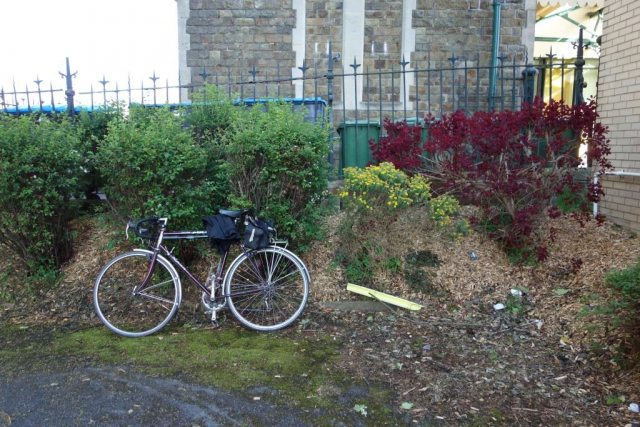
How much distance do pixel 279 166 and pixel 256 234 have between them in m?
0.68

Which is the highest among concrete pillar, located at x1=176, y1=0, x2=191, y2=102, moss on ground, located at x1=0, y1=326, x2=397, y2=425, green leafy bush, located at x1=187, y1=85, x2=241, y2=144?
concrete pillar, located at x1=176, y1=0, x2=191, y2=102

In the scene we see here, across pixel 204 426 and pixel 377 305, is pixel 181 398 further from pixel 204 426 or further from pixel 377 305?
pixel 377 305

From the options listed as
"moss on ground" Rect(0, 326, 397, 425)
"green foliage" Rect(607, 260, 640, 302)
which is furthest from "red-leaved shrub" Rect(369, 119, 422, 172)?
"green foliage" Rect(607, 260, 640, 302)

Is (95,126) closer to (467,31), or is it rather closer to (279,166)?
(279,166)

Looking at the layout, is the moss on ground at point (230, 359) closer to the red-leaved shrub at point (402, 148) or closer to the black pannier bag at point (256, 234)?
the black pannier bag at point (256, 234)

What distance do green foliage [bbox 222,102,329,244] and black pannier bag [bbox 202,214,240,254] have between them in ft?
1.03

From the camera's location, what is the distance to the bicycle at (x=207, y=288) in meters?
4.34

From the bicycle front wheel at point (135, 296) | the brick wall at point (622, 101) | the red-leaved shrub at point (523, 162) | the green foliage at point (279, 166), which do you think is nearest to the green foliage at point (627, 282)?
the red-leaved shrub at point (523, 162)

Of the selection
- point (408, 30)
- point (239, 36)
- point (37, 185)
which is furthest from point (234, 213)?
point (408, 30)

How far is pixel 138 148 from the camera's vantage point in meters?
4.55

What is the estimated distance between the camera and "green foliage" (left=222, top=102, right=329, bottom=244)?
4562mm

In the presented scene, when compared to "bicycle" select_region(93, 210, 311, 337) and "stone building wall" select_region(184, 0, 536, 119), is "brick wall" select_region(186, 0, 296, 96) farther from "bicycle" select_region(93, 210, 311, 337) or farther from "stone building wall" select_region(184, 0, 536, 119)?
"bicycle" select_region(93, 210, 311, 337)

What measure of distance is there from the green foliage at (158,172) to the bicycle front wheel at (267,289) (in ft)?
2.28

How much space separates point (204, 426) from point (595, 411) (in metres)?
2.34
